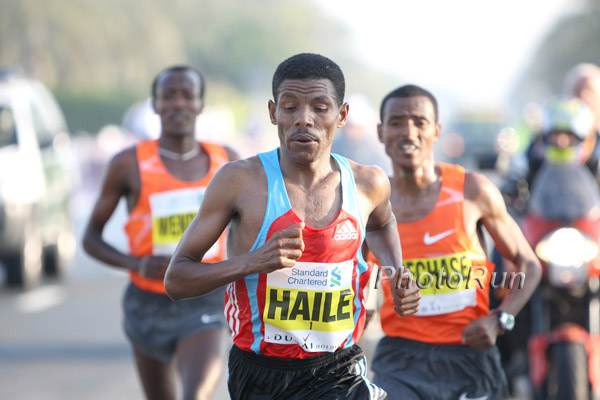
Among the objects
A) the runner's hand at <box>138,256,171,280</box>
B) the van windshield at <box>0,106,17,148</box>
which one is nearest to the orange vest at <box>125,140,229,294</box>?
the runner's hand at <box>138,256,171,280</box>

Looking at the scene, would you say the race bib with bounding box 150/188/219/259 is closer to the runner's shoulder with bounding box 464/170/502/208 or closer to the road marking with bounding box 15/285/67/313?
the runner's shoulder with bounding box 464/170/502/208

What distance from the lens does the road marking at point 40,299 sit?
1221 centimetres

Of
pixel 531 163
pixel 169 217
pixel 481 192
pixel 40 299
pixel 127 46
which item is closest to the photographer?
pixel 481 192

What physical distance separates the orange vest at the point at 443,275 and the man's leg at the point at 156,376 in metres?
1.43

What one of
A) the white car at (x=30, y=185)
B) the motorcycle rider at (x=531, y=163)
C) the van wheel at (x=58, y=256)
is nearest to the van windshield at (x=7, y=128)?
the white car at (x=30, y=185)

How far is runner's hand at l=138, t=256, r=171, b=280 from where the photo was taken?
17.3ft

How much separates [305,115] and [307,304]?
0.65 m

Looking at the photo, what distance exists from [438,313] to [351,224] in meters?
1.13

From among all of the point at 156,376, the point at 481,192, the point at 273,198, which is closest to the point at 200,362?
the point at 156,376

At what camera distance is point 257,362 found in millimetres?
3711

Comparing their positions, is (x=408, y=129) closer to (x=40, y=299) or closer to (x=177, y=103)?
(x=177, y=103)

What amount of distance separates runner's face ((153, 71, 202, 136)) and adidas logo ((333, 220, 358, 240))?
7.85ft

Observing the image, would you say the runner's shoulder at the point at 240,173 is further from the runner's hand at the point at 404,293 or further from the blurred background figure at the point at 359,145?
the blurred background figure at the point at 359,145

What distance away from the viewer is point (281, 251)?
3.32 meters
